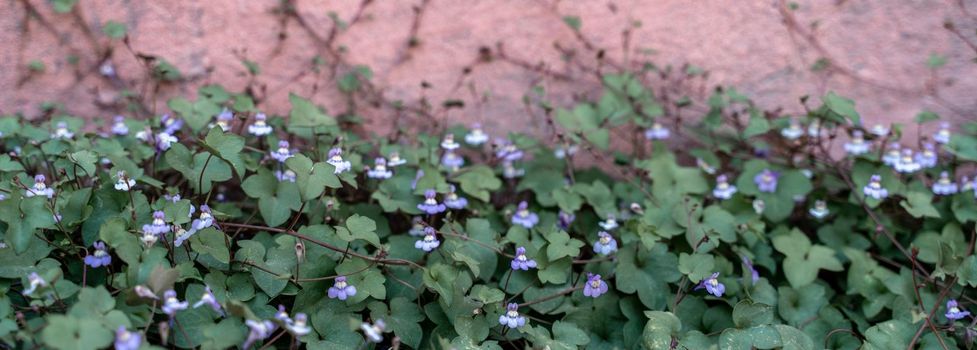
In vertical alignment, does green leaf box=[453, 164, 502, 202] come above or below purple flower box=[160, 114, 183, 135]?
below

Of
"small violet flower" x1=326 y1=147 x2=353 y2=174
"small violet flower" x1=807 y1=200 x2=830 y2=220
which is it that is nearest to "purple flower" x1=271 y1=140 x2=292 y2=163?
"small violet flower" x1=326 y1=147 x2=353 y2=174

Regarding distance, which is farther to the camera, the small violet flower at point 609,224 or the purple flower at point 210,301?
the small violet flower at point 609,224

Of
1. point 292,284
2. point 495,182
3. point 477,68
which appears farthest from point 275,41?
point 292,284

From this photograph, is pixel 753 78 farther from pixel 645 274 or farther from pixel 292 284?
pixel 292 284

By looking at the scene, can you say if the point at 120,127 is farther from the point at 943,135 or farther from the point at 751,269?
the point at 943,135

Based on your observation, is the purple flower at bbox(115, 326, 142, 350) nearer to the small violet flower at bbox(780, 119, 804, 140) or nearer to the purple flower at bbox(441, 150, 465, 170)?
the purple flower at bbox(441, 150, 465, 170)

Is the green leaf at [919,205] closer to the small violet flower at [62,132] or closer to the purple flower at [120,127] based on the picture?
the purple flower at [120,127]

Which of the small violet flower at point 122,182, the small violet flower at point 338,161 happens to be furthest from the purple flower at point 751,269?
the small violet flower at point 122,182

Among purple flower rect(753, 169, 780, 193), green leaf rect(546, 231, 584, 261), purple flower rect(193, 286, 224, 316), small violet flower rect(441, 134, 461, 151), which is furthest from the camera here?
purple flower rect(753, 169, 780, 193)

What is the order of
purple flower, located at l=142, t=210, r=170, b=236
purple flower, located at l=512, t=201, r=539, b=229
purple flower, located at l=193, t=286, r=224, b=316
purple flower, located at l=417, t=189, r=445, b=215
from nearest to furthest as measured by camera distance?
purple flower, located at l=193, t=286, r=224, b=316, purple flower, located at l=142, t=210, r=170, b=236, purple flower, located at l=417, t=189, r=445, b=215, purple flower, located at l=512, t=201, r=539, b=229
